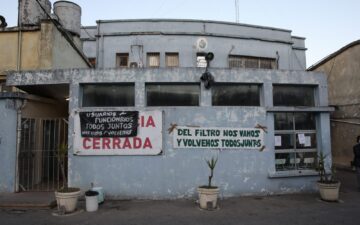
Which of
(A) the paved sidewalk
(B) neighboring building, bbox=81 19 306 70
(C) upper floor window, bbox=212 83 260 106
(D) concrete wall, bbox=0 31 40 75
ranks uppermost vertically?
(B) neighboring building, bbox=81 19 306 70

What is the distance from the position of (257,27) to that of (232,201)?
12824 mm

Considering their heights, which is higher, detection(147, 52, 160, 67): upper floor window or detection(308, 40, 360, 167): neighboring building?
detection(147, 52, 160, 67): upper floor window

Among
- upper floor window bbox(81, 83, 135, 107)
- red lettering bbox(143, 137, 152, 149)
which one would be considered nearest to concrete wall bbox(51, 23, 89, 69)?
upper floor window bbox(81, 83, 135, 107)

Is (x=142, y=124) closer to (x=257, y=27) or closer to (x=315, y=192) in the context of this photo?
(x=315, y=192)

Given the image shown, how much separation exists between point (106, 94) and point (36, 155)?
3.91 metres

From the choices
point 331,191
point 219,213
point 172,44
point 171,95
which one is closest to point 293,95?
point 331,191

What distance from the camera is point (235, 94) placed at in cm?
994

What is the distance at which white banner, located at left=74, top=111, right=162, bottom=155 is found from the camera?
9.30 meters

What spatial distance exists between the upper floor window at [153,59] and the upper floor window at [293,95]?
849 centimetres

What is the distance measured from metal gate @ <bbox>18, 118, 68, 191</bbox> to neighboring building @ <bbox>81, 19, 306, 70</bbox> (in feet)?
21.3

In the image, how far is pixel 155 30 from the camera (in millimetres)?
16969

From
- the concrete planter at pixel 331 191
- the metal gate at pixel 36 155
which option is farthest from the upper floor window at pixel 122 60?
the concrete planter at pixel 331 191

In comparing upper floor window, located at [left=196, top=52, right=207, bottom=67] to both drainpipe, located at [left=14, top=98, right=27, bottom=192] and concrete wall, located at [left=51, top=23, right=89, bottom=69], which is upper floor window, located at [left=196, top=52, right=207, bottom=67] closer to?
concrete wall, located at [left=51, top=23, right=89, bottom=69]

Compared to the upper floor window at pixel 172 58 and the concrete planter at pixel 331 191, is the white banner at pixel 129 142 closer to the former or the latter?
the concrete planter at pixel 331 191
